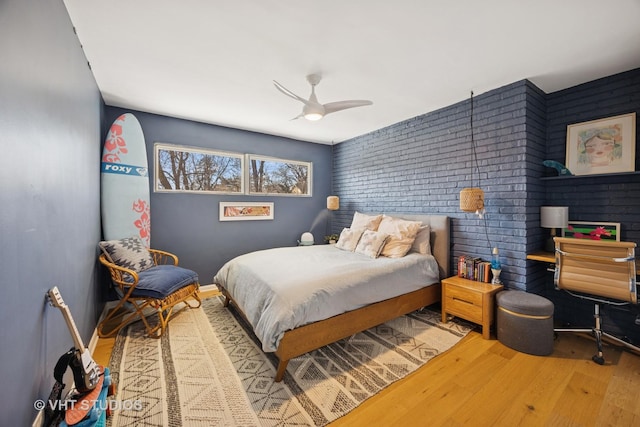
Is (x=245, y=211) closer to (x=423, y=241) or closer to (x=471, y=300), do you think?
(x=423, y=241)

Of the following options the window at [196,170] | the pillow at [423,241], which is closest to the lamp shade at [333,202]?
the window at [196,170]

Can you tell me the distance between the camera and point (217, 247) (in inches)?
156

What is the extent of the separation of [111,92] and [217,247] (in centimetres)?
236

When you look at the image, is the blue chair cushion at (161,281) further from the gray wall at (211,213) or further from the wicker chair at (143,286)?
the gray wall at (211,213)

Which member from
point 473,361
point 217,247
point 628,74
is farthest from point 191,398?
point 628,74

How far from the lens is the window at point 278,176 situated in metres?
4.32

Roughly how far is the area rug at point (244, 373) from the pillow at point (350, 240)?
3.82 ft

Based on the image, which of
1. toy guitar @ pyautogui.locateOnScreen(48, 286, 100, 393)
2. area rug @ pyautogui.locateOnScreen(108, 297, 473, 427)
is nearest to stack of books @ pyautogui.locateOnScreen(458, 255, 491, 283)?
area rug @ pyautogui.locateOnScreen(108, 297, 473, 427)

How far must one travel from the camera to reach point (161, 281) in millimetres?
2482

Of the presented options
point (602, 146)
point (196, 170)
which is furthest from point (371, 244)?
point (196, 170)

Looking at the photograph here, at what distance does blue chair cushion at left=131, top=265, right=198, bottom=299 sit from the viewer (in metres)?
2.40

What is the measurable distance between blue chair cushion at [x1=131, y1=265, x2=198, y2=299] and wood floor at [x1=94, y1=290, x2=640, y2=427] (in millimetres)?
540

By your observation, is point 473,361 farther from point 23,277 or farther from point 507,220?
point 23,277

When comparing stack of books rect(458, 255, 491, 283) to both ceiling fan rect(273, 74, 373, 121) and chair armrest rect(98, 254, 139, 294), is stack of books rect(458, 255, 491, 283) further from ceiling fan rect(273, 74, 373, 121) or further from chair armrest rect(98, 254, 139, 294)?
chair armrest rect(98, 254, 139, 294)
